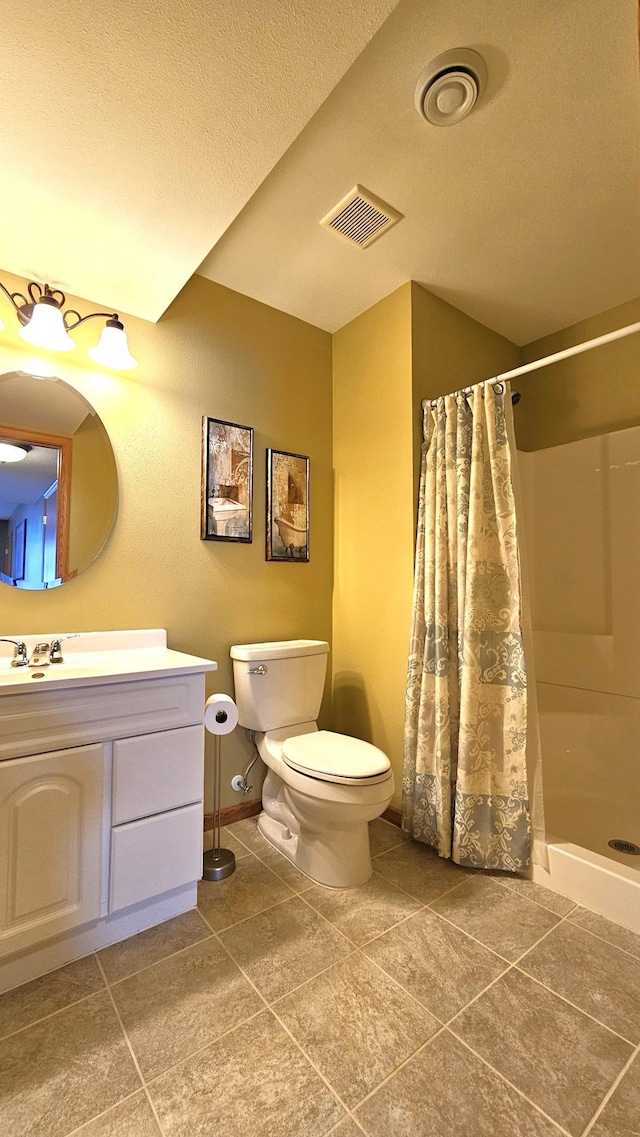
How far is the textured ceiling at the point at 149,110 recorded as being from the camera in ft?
3.22

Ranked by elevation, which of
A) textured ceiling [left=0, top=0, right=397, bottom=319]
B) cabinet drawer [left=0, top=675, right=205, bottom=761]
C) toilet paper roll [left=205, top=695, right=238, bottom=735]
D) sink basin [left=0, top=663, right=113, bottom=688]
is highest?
textured ceiling [left=0, top=0, right=397, bottom=319]

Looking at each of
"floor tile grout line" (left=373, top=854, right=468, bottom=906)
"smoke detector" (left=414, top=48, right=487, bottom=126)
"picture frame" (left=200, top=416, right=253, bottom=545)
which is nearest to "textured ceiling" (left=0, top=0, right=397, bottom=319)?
"smoke detector" (left=414, top=48, right=487, bottom=126)

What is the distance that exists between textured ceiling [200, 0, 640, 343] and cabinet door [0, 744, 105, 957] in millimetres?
1967

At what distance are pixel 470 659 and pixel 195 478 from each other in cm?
136

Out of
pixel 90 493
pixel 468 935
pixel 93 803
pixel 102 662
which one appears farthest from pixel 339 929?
pixel 90 493

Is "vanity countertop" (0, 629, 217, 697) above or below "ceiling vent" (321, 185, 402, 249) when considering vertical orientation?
below

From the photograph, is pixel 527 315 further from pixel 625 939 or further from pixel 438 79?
pixel 625 939

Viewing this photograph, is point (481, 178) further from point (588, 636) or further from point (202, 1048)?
point (202, 1048)

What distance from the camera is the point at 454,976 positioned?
1246 mm

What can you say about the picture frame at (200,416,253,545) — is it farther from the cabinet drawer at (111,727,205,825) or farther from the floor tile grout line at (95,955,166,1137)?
the floor tile grout line at (95,955,166,1137)

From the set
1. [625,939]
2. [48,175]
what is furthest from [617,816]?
[48,175]

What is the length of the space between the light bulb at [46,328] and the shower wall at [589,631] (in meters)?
2.26

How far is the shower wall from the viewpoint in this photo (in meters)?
1.94

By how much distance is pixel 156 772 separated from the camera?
141 cm
